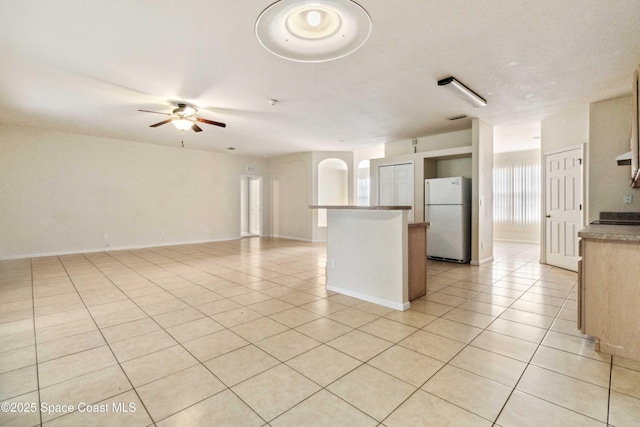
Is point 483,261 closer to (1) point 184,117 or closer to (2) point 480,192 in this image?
(2) point 480,192

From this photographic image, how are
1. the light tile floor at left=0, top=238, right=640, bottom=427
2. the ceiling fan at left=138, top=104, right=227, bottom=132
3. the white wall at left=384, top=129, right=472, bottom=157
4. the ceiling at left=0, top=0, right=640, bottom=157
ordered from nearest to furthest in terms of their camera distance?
the light tile floor at left=0, top=238, right=640, bottom=427
the ceiling at left=0, top=0, right=640, bottom=157
the ceiling fan at left=138, top=104, right=227, bottom=132
the white wall at left=384, top=129, right=472, bottom=157

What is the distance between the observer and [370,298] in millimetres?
3482

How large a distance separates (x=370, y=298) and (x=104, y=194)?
23.3ft

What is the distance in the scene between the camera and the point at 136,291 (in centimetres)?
391

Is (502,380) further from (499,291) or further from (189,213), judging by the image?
(189,213)

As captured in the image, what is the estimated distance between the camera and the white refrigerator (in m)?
5.66

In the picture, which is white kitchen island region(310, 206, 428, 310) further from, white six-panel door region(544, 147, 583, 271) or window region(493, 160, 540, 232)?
window region(493, 160, 540, 232)

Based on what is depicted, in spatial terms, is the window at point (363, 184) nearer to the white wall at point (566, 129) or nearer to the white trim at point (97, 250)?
the white trim at point (97, 250)

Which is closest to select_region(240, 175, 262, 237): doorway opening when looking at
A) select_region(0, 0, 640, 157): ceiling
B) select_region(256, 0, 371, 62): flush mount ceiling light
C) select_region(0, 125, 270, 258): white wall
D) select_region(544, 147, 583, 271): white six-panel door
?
select_region(0, 125, 270, 258): white wall

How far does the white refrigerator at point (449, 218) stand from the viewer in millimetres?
5664

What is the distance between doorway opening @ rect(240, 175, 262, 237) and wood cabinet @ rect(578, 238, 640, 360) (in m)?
9.00

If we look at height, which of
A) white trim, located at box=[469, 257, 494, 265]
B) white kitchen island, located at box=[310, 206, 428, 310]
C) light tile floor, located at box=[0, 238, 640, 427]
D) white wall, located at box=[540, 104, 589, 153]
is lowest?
light tile floor, located at box=[0, 238, 640, 427]

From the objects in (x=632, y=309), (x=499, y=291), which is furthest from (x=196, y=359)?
(x=499, y=291)

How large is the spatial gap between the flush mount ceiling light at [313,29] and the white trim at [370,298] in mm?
2697
